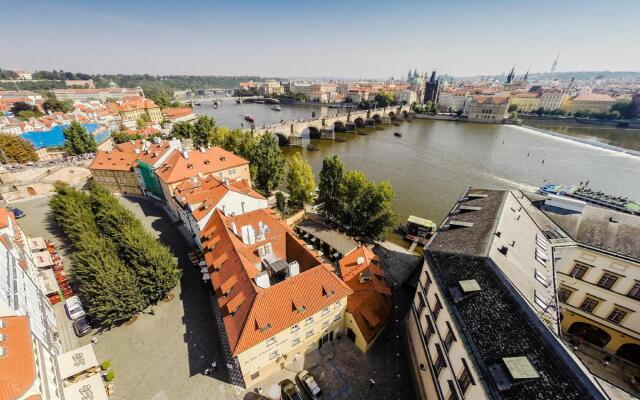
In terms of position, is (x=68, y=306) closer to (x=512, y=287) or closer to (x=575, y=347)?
(x=512, y=287)

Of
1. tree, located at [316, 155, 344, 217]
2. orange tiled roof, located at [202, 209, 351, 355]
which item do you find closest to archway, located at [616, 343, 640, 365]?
orange tiled roof, located at [202, 209, 351, 355]

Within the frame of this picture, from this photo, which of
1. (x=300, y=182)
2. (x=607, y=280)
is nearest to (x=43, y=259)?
(x=300, y=182)

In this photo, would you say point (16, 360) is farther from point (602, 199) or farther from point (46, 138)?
point (46, 138)

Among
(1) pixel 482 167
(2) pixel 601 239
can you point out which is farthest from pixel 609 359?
(1) pixel 482 167

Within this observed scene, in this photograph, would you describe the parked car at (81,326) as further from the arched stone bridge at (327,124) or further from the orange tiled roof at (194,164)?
the arched stone bridge at (327,124)

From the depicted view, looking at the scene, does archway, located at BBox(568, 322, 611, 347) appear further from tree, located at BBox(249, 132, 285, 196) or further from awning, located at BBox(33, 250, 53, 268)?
awning, located at BBox(33, 250, 53, 268)

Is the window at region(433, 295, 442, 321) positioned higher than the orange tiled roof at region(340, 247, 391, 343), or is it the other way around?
the window at region(433, 295, 442, 321)

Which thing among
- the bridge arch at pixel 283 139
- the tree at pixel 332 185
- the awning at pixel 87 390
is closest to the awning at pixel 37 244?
the awning at pixel 87 390

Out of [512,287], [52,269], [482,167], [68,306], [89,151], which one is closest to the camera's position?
[512,287]
